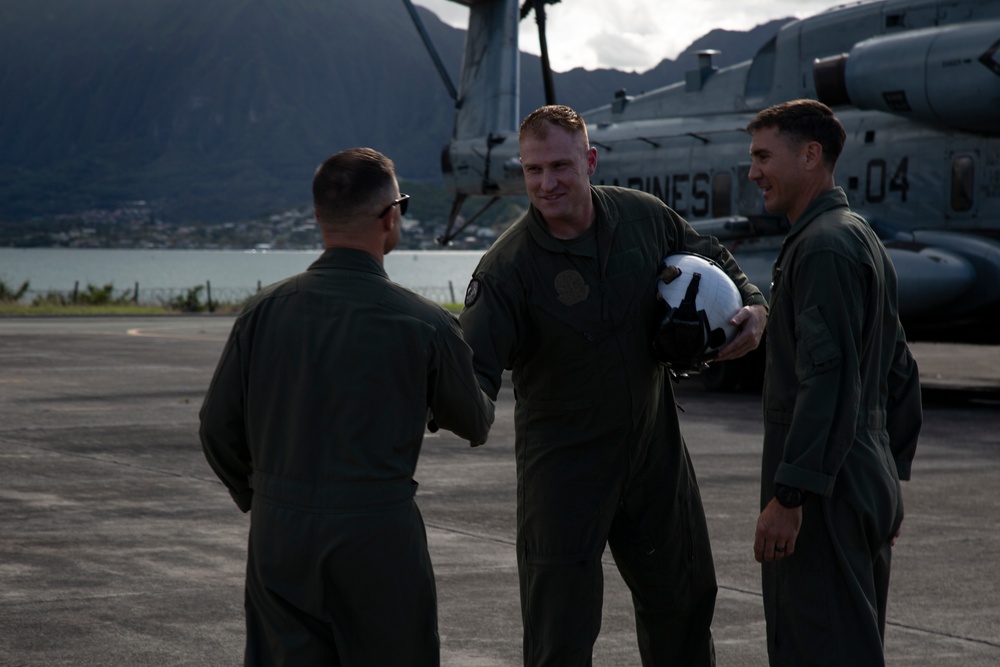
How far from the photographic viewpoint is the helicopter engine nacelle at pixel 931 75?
14.4 m

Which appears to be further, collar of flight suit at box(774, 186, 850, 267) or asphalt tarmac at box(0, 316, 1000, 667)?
asphalt tarmac at box(0, 316, 1000, 667)

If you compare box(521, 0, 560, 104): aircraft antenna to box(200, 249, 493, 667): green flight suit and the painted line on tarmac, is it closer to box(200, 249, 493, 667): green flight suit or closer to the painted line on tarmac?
the painted line on tarmac

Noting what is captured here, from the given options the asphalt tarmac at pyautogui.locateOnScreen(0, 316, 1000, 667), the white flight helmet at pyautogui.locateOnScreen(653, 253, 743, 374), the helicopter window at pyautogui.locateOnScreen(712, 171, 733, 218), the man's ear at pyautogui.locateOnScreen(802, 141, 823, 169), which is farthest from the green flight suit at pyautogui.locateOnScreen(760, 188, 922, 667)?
the helicopter window at pyautogui.locateOnScreen(712, 171, 733, 218)

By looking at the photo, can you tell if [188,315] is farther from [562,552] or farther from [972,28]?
[562,552]

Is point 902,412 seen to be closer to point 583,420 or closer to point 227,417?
point 583,420

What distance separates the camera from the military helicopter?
14.8 meters

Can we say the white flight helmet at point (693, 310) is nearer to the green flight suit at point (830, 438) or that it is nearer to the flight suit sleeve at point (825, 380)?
the green flight suit at point (830, 438)

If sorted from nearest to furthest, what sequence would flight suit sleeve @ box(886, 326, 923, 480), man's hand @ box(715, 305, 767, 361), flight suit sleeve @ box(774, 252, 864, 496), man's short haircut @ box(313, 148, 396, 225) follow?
man's short haircut @ box(313, 148, 396, 225) → flight suit sleeve @ box(774, 252, 864, 496) → flight suit sleeve @ box(886, 326, 923, 480) → man's hand @ box(715, 305, 767, 361)

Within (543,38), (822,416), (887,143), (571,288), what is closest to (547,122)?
(571,288)

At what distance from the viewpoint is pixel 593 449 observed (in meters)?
4.47

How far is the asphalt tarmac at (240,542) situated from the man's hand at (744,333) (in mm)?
1552

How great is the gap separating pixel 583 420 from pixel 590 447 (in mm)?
93

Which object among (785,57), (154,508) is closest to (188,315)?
(785,57)

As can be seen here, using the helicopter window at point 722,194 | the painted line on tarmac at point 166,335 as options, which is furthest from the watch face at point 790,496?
the painted line on tarmac at point 166,335
